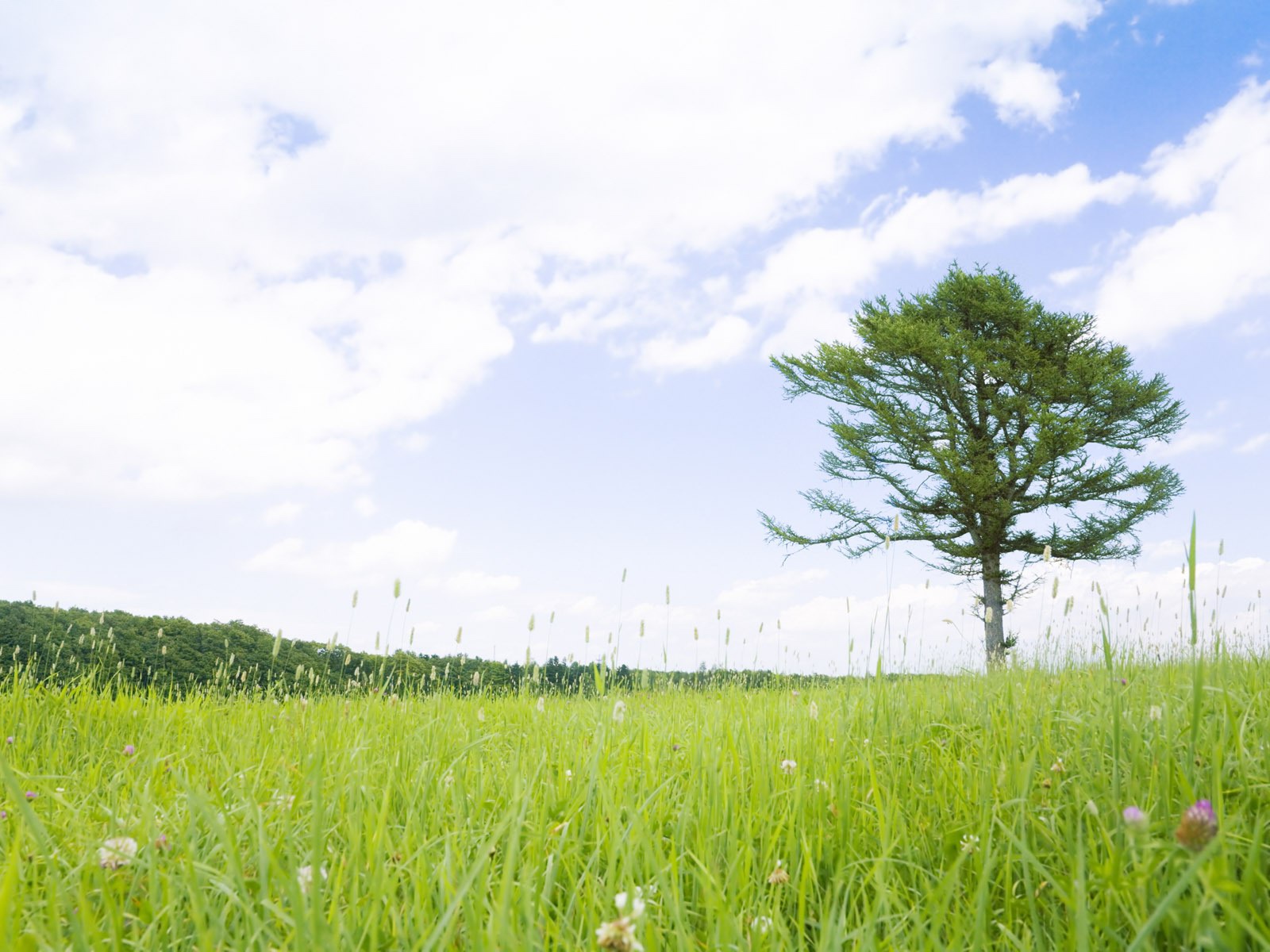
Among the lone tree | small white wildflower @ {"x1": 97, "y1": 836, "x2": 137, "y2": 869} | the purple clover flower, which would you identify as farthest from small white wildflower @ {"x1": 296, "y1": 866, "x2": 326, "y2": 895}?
the lone tree

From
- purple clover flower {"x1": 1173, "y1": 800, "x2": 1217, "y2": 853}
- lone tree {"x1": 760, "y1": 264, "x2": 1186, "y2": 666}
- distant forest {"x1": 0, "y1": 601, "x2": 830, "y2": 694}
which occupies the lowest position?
distant forest {"x1": 0, "y1": 601, "x2": 830, "y2": 694}

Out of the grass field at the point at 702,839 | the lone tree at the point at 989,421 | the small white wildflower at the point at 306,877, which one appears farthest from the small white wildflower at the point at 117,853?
the lone tree at the point at 989,421

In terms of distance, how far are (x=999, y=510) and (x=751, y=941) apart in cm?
1742

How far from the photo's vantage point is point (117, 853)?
1834mm

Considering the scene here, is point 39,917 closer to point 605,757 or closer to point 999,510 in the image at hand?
→ point 605,757

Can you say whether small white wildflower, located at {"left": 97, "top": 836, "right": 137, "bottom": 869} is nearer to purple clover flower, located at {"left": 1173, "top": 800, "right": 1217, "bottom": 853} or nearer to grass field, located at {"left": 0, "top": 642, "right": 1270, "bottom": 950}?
grass field, located at {"left": 0, "top": 642, "right": 1270, "bottom": 950}

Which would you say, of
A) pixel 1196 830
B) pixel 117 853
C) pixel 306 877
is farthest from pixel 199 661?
pixel 1196 830

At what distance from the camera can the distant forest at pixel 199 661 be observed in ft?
26.0

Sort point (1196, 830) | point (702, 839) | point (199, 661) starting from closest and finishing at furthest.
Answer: point (1196, 830) → point (702, 839) → point (199, 661)

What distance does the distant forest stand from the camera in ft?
26.0

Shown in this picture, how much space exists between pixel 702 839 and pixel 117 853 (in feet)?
4.85

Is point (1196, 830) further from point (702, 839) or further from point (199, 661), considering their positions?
point (199, 661)

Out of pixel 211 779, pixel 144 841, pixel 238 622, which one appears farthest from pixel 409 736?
pixel 238 622

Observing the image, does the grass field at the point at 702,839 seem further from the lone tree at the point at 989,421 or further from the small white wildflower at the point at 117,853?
the lone tree at the point at 989,421
